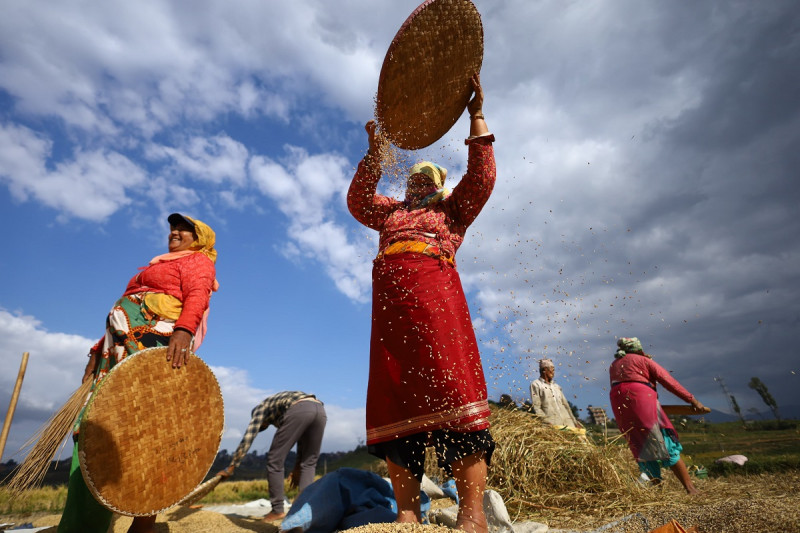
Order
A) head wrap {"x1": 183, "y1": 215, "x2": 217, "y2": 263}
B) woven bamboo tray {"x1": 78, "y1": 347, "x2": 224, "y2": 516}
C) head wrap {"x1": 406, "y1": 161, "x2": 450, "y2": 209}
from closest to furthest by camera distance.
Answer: woven bamboo tray {"x1": 78, "y1": 347, "x2": 224, "y2": 516} → head wrap {"x1": 406, "y1": 161, "x2": 450, "y2": 209} → head wrap {"x1": 183, "y1": 215, "x2": 217, "y2": 263}

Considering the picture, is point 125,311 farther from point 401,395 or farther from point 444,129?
point 444,129

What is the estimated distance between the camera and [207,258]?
3.31m

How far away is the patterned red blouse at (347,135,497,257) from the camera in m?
2.44

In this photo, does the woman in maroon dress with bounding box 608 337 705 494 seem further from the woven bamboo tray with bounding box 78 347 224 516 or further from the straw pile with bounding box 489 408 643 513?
the woven bamboo tray with bounding box 78 347 224 516

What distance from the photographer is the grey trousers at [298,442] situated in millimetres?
3915

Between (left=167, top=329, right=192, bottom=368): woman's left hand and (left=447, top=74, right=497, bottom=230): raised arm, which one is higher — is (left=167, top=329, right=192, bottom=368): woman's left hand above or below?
below

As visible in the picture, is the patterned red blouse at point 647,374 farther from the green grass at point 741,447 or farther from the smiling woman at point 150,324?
the smiling woman at point 150,324

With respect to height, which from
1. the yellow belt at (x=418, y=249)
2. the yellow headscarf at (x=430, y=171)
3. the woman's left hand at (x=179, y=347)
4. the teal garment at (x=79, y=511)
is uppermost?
the yellow headscarf at (x=430, y=171)

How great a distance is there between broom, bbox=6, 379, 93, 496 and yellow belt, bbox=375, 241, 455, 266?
2.51 meters

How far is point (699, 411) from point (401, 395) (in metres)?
4.65

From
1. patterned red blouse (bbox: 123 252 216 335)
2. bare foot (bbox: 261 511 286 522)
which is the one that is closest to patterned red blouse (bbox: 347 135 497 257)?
patterned red blouse (bbox: 123 252 216 335)

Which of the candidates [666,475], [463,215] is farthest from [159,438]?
[666,475]

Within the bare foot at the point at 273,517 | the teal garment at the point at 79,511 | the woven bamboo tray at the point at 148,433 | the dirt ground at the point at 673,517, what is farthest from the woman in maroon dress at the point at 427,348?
the bare foot at the point at 273,517

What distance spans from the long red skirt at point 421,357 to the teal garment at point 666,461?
3625 mm
